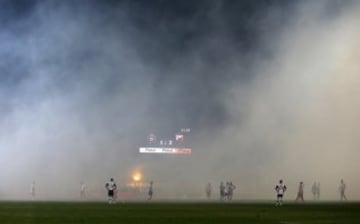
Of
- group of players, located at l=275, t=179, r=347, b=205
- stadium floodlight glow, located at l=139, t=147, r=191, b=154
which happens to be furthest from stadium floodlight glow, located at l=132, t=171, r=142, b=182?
group of players, located at l=275, t=179, r=347, b=205

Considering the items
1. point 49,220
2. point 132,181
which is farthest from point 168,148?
point 49,220

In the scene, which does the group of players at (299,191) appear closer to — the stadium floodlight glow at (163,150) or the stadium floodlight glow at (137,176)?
the stadium floodlight glow at (137,176)

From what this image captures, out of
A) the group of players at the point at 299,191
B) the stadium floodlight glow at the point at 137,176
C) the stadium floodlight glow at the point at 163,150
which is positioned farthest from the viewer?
the stadium floodlight glow at the point at 163,150

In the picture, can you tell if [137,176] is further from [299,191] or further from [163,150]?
[299,191]

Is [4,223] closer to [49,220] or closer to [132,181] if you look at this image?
[49,220]

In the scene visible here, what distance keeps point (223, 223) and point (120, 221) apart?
4.71 metres

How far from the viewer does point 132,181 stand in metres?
106

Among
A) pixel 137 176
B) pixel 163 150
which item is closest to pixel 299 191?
pixel 137 176

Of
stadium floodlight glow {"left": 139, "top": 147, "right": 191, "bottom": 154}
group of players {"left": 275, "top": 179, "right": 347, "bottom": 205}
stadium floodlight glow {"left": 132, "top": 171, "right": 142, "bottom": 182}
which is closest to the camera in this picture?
group of players {"left": 275, "top": 179, "right": 347, "bottom": 205}

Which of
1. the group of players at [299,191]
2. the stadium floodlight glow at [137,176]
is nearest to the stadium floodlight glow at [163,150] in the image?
the stadium floodlight glow at [137,176]

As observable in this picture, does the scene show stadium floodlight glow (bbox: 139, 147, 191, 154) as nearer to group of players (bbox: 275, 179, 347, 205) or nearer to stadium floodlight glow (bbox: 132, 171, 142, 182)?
stadium floodlight glow (bbox: 132, 171, 142, 182)

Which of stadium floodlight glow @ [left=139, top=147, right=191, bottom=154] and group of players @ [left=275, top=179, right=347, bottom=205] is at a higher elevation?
stadium floodlight glow @ [left=139, top=147, right=191, bottom=154]

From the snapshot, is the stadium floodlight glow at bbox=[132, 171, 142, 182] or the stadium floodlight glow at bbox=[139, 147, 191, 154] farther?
the stadium floodlight glow at bbox=[139, 147, 191, 154]

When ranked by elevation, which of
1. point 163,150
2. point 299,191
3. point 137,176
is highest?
point 163,150
